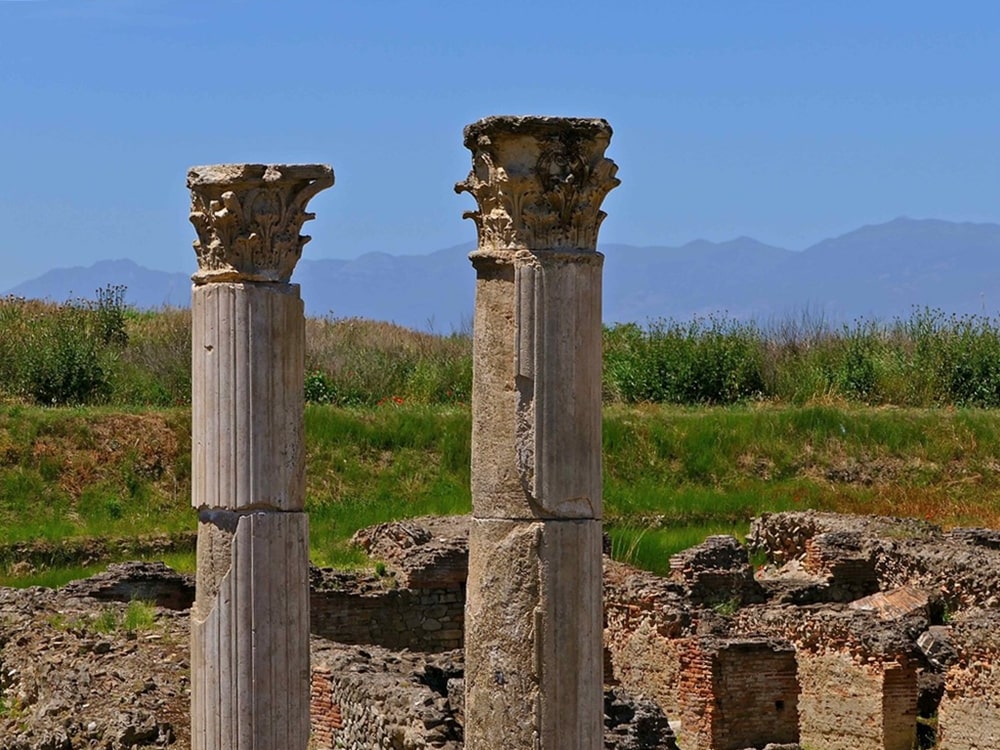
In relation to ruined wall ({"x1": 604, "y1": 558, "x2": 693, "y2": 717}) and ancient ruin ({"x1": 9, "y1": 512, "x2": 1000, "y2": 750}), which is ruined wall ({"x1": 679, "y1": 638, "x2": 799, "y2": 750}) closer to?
ancient ruin ({"x1": 9, "y1": 512, "x2": 1000, "y2": 750})

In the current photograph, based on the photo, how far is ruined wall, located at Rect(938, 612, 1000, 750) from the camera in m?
18.9

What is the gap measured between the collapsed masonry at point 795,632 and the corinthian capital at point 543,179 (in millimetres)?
9505

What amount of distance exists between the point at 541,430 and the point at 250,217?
209 cm

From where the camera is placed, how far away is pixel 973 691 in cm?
1916

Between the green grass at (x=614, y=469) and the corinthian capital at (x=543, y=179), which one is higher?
the corinthian capital at (x=543, y=179)

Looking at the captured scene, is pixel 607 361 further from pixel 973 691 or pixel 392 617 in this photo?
pixel 973 691

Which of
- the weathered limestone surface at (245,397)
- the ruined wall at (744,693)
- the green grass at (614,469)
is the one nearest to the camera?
the weathered limestone surface at (245,397)

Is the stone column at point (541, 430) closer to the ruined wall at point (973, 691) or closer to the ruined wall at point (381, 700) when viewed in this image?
the ruined wall at point (381, 700)

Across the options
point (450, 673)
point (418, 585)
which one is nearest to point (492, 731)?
point (450, 673)

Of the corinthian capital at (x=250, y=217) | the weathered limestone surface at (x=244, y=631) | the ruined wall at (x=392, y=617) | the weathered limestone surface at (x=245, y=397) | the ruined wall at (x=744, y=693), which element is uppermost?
the corinthian capital at (x=250, y=217)

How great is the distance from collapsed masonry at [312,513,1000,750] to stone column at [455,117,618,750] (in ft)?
29.8

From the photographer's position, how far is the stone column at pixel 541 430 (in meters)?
10.7

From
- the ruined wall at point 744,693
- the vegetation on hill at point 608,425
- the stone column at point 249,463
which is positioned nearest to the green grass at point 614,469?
the vegetation on hill at point 608,425

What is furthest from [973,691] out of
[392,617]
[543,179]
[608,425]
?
[608,425]
